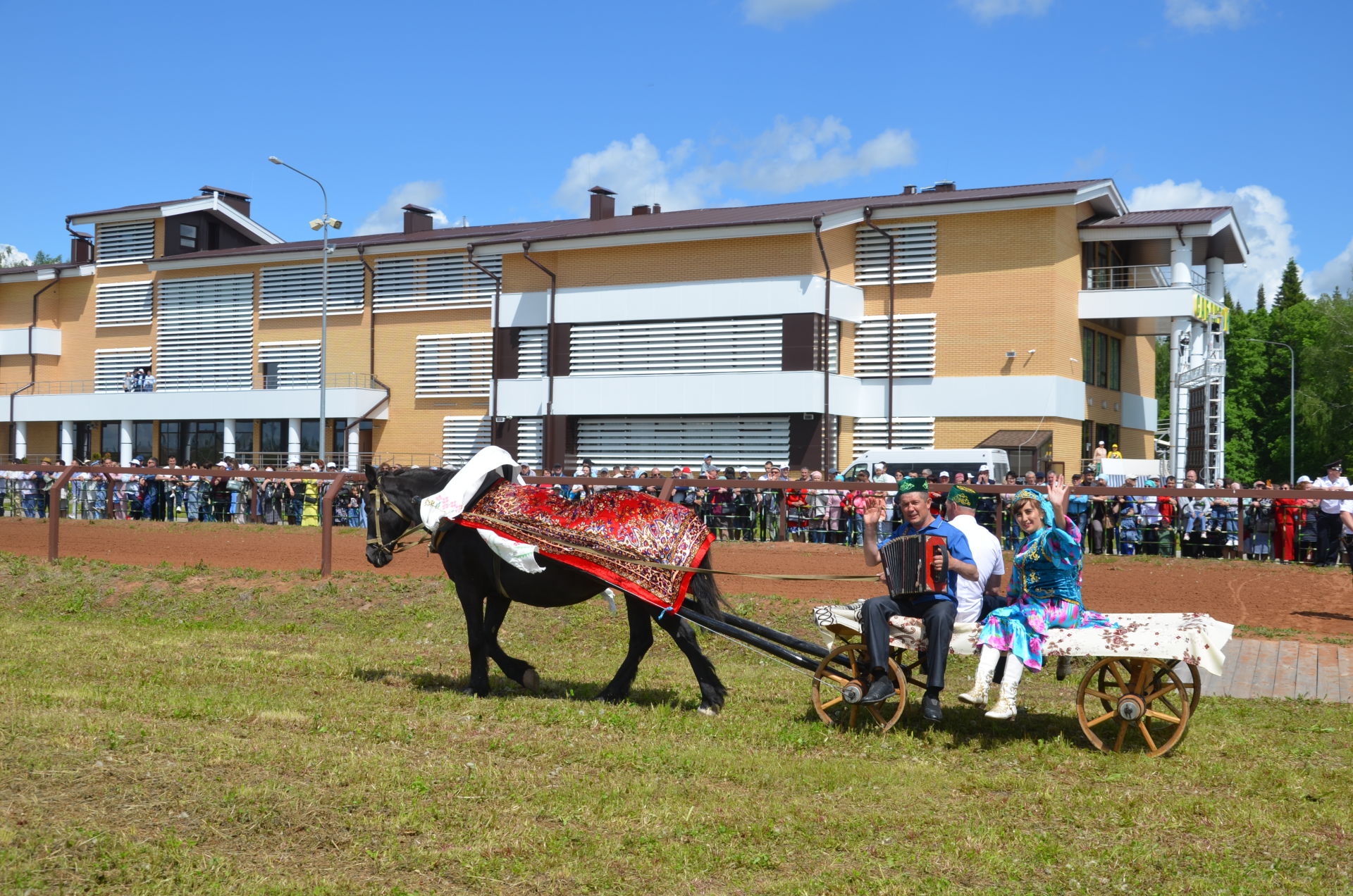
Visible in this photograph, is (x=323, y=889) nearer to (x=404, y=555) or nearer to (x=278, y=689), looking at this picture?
(x=278, y=689)

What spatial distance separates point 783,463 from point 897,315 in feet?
18.6

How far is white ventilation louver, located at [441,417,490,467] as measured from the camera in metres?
45.2

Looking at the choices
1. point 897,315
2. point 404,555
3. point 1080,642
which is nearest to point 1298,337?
point 897,315

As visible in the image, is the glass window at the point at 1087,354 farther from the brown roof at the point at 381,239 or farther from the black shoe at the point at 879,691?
the black shoe at the point at 879,691

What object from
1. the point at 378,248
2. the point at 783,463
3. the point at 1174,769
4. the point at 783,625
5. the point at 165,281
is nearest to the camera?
the point at 1174,769

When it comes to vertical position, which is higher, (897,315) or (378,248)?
(378,248)

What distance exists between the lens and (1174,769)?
8.53 meters

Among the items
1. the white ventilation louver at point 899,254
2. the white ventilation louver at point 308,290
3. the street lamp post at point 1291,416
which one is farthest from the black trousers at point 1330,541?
the white ventilation louver at point 308,290

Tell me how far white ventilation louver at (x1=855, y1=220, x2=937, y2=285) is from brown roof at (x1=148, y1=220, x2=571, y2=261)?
1366 cm

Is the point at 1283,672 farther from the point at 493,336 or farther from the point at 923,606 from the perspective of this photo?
the point at 493,336

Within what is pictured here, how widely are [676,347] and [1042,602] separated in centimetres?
3188

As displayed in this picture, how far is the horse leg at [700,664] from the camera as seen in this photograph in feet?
34.0

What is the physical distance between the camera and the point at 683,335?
4075cm

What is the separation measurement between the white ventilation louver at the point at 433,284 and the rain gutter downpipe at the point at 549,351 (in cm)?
263
